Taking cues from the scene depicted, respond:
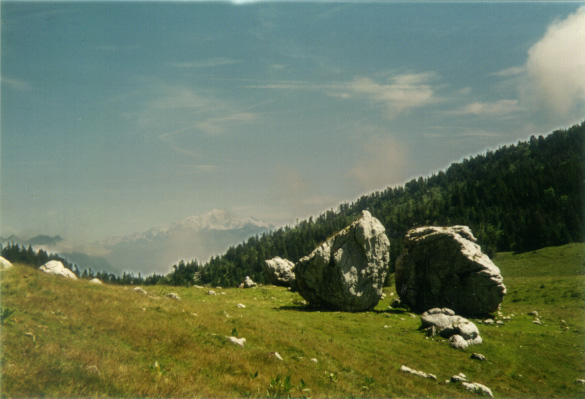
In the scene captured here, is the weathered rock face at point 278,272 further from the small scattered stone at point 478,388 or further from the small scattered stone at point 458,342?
the small scattered stone at point 478,388

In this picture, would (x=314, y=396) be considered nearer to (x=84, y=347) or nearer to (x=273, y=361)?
(x=273, y=361)

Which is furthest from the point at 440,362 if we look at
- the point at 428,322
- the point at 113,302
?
the point at 113,302

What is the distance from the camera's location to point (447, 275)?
36.0 meters

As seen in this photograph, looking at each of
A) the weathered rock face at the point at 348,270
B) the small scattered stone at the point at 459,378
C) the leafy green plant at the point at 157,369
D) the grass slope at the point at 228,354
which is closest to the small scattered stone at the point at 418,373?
the grass slope at the point at 228,354

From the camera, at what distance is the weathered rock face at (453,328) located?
2256cm

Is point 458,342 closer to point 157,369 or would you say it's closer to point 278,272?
point 157,369

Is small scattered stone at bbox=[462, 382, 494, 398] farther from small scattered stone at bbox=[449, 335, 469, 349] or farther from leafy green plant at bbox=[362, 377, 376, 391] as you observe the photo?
small scattered stone at bbox=[449, 335, 469, 349]

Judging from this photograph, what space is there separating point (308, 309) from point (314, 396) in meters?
25.7

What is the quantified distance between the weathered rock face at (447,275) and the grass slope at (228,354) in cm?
466

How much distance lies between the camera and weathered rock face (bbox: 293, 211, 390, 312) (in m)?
34.8

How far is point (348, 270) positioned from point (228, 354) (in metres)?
24.3

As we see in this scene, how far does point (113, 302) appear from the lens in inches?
703

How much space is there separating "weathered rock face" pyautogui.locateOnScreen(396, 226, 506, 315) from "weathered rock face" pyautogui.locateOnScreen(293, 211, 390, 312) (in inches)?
193

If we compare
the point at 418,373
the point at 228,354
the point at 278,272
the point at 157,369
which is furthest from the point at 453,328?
the point at 278,272
